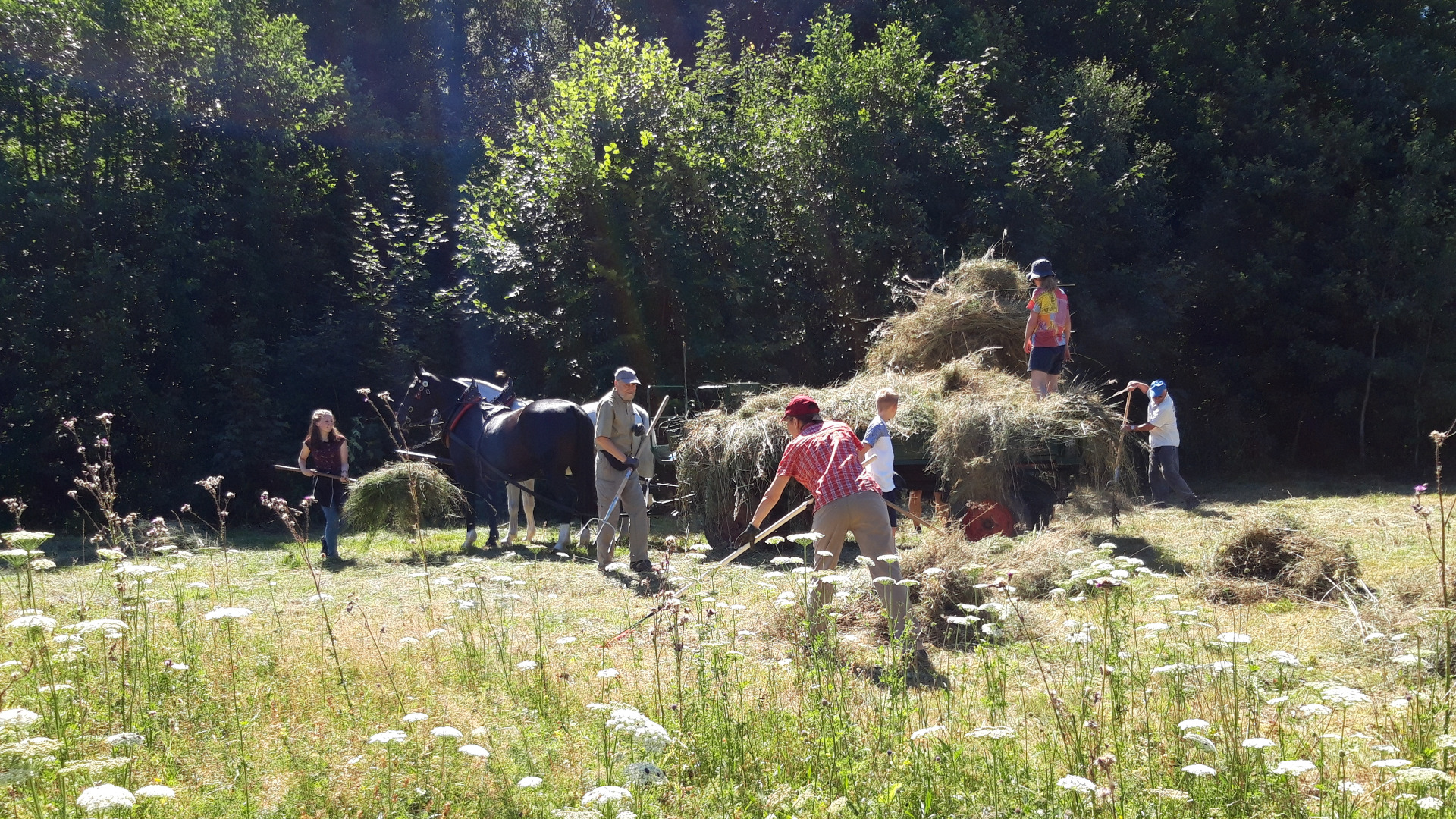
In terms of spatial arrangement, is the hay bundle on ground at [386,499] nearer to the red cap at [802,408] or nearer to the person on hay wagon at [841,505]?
the red cap at [802,408]

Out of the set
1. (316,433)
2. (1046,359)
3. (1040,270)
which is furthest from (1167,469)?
(316,433)

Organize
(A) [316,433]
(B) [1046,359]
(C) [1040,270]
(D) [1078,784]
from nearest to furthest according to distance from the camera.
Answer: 1. (D) [1078,784]
2. (B) [1046,359]
3. (C) [1040,270]
4. (A) [316,433]

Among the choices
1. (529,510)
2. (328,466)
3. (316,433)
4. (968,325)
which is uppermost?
(968,325)

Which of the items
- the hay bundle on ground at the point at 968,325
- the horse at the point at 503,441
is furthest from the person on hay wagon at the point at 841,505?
the horse at the point at 503,441

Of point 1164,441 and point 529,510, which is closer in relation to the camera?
point 529,510

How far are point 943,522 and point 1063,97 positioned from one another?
43.6ft

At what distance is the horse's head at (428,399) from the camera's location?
532 inches

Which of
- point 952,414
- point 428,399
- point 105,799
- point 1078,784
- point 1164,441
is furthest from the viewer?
point 428,399

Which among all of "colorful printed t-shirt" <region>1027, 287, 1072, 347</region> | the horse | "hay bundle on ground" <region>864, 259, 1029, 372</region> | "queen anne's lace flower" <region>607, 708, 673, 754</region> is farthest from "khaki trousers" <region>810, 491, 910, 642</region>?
the horse

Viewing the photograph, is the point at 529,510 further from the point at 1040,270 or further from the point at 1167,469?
the point at 1167,469

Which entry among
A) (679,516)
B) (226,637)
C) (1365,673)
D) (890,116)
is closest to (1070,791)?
(1365,673)

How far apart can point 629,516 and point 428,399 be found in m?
5.27

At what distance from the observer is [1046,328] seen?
10.6 m

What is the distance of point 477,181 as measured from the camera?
72.8ft
